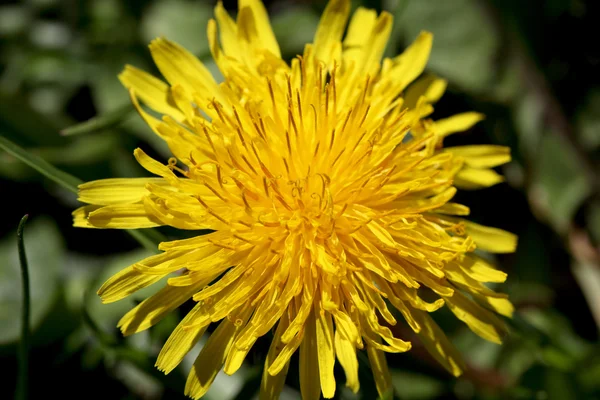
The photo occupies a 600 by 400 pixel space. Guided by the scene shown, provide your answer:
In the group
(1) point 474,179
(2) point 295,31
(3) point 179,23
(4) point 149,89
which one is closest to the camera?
(4) point 149,89

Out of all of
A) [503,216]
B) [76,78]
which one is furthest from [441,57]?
[76,78]

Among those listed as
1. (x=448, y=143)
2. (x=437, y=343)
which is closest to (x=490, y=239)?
(x=437, y=343)

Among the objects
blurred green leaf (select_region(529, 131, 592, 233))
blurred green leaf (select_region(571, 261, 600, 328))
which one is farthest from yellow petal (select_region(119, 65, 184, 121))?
blurred green leaf (select_region(571, 261, 600, 328))

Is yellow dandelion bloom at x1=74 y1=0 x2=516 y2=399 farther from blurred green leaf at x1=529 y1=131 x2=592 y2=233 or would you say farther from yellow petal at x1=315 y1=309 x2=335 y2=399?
blurred green leaf at x1=529 y1=131 x2=592 y2=233

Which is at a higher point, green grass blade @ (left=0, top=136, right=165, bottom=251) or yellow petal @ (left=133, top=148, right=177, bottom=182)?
yellow petal @ (left=133, top=148, right=177, bottom=182)

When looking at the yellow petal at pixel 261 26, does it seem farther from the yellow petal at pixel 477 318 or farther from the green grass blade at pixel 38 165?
the yellow petal at pixel 477 318

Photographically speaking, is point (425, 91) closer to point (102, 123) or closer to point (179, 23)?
point (102, 123)
